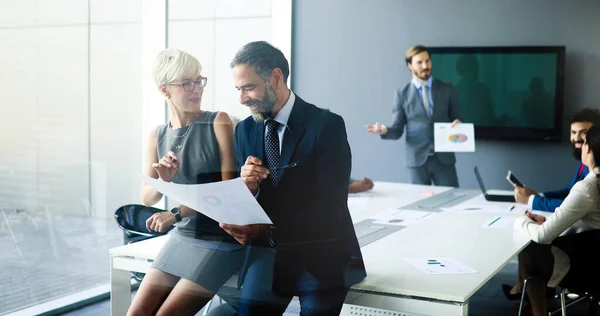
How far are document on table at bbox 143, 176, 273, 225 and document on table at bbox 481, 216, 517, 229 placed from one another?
163 cm

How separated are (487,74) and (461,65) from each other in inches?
9.1

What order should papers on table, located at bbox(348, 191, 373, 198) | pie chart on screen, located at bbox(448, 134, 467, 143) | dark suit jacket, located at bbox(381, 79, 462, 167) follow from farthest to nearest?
1. dark suit jacket, located at bbox(381, 79, 462, 167)
2. pie chart on screen, located at bbox(448, 134, 467, 143)
3. papers on table, located at bbox(348, 191, 373, 198)

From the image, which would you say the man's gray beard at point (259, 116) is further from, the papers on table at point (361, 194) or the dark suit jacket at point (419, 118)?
the dark suit jacket at point (419, 118)

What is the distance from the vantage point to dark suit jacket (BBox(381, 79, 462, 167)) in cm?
536

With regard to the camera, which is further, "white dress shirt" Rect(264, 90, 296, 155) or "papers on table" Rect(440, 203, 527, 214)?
"papers on table" Rect(440, 203, 527, 214)

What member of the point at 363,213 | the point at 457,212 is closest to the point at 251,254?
the point at 363,213

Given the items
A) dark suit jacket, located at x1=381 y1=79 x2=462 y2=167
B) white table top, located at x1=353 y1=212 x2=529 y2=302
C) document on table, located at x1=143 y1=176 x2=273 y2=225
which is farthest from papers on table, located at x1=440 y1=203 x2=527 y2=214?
document on table, located at x1=143 y1=176 x2=273 y2=225

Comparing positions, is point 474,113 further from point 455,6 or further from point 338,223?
point 338,223

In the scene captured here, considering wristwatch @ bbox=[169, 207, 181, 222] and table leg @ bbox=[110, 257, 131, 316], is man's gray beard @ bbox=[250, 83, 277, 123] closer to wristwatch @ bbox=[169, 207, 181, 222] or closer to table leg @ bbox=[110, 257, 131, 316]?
wristwatch @ bbox=[169, 207, 181, 222]

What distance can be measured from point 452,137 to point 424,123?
11.6 inches

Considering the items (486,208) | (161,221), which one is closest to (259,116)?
(161,221)

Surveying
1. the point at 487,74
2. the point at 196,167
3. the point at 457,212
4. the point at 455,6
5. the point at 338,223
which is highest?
the point at 455,6

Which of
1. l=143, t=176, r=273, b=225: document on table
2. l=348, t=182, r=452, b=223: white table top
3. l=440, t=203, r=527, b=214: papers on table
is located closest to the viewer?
l=143, t=176, r=273, b=225: document on table

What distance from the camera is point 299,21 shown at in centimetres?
446
